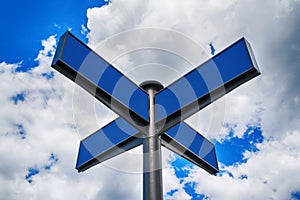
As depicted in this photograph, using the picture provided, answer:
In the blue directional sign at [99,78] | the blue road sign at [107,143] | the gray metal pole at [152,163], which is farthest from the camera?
the blue road sign at [107,143]

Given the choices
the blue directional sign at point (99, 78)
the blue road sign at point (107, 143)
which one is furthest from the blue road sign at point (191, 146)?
the blue directional sign at point (99, 78)

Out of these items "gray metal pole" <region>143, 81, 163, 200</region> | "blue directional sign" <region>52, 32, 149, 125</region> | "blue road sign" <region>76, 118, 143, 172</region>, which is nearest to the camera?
"blue directional sign" <region>52, 32, 149, 125</region>

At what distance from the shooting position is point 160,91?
4973 mm

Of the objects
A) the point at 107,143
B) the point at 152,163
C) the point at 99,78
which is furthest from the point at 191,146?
the point at 99,78

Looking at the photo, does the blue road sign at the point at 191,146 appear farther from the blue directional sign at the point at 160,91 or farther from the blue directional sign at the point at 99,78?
the blue directional sign at the point at 99,78

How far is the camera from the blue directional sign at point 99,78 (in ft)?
13.1

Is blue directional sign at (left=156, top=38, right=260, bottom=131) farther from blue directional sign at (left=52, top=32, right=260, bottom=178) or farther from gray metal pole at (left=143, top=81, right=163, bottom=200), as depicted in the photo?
gray metal pole at (left=143, top=81, right=163, bottom=200)

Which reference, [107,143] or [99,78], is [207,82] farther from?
[107,143]

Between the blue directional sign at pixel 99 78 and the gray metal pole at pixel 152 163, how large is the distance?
126 mm

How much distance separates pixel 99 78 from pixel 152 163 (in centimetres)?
141

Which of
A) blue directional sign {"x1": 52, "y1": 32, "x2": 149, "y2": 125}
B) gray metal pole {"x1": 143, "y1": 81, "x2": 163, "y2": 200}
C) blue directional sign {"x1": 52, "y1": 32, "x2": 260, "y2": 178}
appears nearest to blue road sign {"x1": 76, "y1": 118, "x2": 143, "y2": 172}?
blue directional sign {"x1": 52, "y1": 32, "x2": 260, "y2": 178}

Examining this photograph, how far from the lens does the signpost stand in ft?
13.3

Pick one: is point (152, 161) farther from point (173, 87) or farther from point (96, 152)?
point (96, 152)

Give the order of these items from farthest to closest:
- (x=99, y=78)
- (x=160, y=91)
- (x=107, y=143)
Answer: (x=107, y=143), (x=160, y=91), (x=99, y=78)
